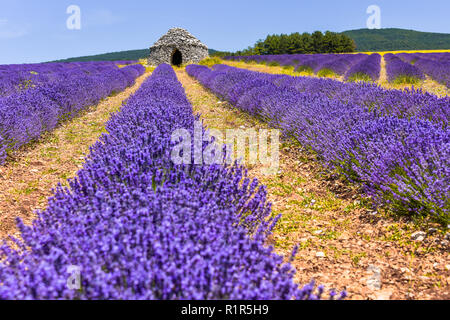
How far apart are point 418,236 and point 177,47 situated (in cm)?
2702

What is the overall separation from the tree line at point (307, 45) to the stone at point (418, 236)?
44.7 meters

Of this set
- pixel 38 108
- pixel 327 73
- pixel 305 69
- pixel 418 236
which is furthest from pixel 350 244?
pixel 305 69

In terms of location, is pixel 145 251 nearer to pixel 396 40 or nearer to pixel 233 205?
pixel 233 205

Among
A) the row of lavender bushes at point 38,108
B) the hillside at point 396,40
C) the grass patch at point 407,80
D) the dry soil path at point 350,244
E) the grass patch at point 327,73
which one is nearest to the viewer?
the dry soil path at point 350,244

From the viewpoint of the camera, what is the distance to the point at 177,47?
27031 millimetres

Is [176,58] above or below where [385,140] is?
above

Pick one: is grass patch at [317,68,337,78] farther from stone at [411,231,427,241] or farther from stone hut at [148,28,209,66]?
stone hut at [148,28,209,66]

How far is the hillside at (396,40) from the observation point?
6480 cm

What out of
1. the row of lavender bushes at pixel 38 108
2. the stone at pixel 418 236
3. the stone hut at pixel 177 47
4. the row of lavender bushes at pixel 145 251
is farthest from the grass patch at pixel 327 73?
the stone hut at pixel 177 47

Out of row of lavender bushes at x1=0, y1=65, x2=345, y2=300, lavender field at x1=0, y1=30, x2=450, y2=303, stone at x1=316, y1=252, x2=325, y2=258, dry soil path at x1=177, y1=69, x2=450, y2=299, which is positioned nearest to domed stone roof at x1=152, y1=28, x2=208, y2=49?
lavender field at x1=0, y1=30, x2=450, y2=303

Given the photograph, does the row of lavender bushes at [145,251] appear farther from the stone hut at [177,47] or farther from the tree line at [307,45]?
the tree line at [307,45]

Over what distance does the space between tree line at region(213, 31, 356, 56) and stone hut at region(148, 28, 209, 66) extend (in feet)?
60.8

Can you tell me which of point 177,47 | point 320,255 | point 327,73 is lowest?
point 320,255

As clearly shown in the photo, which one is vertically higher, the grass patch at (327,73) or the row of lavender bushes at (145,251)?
the grass patch at (327,73)
